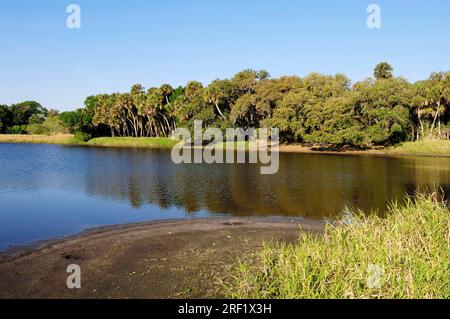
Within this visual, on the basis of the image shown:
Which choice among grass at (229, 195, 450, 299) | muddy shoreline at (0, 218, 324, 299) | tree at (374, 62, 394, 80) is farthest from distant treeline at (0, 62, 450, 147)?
grass at (229, 195, 450, 299)

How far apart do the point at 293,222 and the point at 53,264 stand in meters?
10.1

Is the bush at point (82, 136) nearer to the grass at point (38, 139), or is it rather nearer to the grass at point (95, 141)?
the grass at point (95, 141)

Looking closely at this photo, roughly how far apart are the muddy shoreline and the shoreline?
161 ft

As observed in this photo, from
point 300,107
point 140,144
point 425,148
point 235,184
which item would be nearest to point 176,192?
point 235,184

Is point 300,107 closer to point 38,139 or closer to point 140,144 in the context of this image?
point 140,144

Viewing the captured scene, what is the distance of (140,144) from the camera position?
266 ft

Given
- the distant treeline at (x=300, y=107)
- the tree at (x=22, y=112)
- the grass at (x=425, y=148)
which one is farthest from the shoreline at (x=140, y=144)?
the tree at (x=22, y=112)

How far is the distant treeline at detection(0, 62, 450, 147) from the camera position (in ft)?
208

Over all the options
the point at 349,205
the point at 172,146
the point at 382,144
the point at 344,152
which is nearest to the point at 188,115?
the point at 172,146

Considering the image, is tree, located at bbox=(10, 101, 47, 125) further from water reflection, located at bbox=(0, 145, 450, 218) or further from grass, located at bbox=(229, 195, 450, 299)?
grass, located at bbox=(229, 195, 450, 299)

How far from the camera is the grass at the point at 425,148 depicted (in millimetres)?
59438

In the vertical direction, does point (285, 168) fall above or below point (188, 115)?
below

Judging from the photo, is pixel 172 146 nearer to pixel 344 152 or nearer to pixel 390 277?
pixel 344 152

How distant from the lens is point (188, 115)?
7762cm
